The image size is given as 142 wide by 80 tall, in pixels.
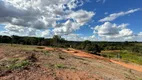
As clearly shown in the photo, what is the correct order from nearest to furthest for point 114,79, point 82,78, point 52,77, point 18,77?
point 18,77
point 52,77
point 82,78
point 114,79

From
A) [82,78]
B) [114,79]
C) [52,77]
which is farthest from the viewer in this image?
[114,79]

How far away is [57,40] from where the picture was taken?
5972cm

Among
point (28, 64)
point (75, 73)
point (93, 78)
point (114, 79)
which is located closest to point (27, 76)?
point (28, 64)

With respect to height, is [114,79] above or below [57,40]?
below

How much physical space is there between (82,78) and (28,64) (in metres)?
3.52

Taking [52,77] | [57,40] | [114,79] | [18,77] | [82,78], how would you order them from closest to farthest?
[18,77]
[52,77]
[82,78]
[114,79]
[57,40]

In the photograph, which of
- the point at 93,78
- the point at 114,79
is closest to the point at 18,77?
the point at 93,78

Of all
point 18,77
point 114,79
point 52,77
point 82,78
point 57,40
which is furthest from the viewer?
point 57,40

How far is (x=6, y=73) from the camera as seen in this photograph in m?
9.63

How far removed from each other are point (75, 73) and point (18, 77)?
369 centimetres

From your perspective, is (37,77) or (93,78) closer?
(37,77)

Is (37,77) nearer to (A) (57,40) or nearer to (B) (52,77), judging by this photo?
(B) (52,77)

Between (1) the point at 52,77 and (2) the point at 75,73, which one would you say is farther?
(2) the point at 75,73

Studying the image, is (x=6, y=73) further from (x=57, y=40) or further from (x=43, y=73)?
(x=57, y=40)
